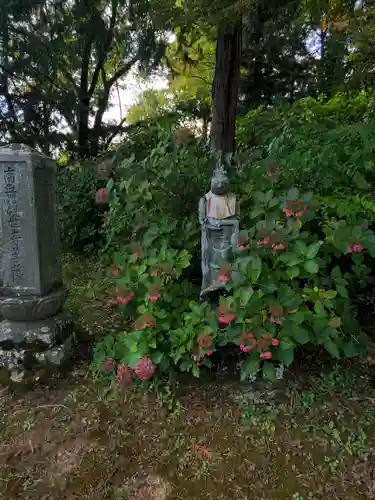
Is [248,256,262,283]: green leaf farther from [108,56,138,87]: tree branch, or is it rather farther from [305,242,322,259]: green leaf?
[108,56,138,87]: tree branch

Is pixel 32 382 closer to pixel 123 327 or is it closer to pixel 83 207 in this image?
pixel 123 327

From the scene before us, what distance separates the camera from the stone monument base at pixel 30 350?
2.57 metres

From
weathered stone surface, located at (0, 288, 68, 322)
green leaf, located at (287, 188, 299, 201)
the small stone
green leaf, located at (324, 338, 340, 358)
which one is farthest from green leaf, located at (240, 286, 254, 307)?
the small stone

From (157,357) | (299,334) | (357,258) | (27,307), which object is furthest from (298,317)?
(27,307)

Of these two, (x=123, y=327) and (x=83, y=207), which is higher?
(x=83, y=207)

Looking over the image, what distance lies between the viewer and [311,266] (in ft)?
6.58

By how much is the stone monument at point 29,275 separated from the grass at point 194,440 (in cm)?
21

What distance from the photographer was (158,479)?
1842mm

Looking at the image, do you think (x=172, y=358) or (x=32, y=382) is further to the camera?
(x=32, y=382)

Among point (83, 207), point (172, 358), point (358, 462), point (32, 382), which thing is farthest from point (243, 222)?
point (83, 207)

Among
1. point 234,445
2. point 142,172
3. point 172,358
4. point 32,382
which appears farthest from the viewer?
point 142,172

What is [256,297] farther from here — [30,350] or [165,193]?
[30,350]

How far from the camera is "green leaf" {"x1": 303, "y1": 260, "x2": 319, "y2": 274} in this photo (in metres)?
1.98

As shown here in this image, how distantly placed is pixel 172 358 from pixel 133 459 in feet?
1.97
